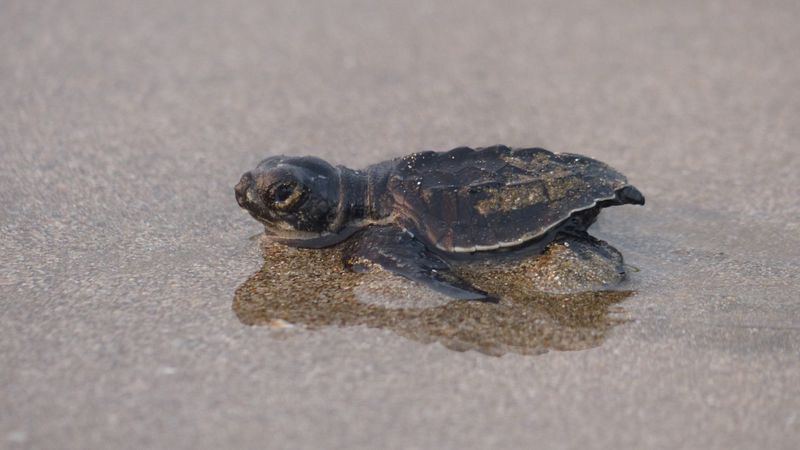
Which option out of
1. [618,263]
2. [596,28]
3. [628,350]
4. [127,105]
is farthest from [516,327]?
[596,28]

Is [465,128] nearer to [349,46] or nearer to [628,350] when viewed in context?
[349,46]

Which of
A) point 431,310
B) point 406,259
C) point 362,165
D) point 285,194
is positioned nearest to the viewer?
point 431,310

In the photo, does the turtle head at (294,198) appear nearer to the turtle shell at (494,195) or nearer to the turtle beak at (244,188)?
the turtle beak at (244,188)

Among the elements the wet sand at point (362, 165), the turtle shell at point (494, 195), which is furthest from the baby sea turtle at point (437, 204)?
the wet sand at point (362, 165)

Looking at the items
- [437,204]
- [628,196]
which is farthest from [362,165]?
[628,196]

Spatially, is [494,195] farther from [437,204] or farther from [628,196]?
[628,196]

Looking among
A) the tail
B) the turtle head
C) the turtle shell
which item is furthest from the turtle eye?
the tail
